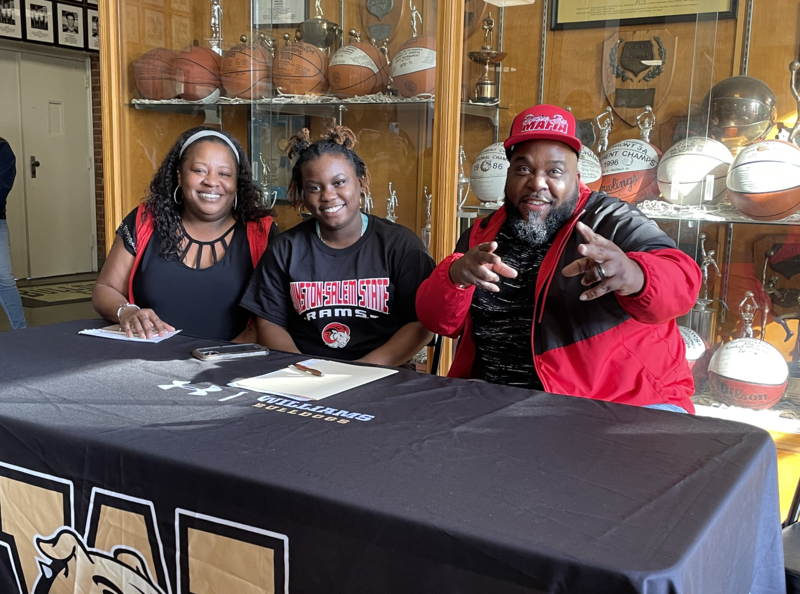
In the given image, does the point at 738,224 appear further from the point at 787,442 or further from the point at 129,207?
the point at 129,207

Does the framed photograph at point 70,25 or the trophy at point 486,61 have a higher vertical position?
the framed photograph at point 70,25

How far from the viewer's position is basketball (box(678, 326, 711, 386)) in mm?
2592

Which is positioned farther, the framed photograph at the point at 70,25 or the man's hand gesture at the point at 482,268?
the framed photograph at the point at 70,25

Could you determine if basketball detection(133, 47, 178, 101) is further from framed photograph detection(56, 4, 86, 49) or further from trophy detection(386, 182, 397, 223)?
framed photograph detection(56, 4, 86, 49)

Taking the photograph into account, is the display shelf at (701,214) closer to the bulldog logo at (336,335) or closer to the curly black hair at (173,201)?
the bulldog logo at (336,335)

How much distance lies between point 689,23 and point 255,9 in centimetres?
184

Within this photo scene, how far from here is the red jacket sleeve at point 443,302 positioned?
178 cm

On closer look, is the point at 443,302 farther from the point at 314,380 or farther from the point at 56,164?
the point at 56,164

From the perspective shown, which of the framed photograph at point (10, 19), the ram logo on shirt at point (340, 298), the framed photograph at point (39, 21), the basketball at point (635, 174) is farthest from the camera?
the framed photograph at point (39, 21)

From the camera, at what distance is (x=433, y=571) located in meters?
0.90

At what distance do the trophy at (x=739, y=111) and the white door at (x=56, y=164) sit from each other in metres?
6.87

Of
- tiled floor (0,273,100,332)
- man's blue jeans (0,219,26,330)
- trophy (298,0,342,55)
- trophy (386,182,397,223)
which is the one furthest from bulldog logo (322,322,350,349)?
tiled floor (0,273,100,332)

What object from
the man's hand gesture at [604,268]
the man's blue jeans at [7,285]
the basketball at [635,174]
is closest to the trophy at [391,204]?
the basketball at [635,174]

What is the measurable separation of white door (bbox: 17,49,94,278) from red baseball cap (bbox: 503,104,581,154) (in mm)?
6942
